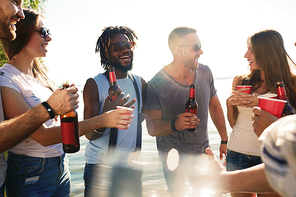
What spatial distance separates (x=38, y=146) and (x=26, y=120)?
0.74 m

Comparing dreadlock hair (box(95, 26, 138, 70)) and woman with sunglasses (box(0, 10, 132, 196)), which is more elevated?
dreadlock hair (box(95, 26, 138, 70))

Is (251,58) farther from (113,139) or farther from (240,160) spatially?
(113,139)

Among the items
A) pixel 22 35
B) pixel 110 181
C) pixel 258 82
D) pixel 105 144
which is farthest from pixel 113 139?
pixel 258 82

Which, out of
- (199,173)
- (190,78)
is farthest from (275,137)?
(190,78)

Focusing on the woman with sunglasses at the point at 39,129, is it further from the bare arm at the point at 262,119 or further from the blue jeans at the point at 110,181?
the bare arm at the point at 262,119

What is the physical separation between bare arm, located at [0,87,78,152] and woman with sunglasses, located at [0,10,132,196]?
1.21ft

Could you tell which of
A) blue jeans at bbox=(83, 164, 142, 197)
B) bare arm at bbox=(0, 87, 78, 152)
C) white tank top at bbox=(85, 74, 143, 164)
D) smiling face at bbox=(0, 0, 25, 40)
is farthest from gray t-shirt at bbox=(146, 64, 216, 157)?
smiling face at bbox=(0, 0, 25, 40)

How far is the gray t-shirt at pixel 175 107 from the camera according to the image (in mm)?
3279

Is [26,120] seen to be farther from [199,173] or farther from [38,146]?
[199,173]

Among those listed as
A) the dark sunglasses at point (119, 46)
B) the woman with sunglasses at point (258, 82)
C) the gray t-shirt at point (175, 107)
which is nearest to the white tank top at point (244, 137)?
the woman with sunglasses at point (258, 82)

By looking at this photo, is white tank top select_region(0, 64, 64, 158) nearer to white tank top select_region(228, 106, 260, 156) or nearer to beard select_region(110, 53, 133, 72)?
beard select_region(110, 53, 133, 72)

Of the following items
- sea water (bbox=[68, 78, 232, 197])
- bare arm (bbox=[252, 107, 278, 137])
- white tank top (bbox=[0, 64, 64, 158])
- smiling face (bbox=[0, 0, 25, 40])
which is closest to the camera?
bare arm (bbox=[252, 107, 278, 137])

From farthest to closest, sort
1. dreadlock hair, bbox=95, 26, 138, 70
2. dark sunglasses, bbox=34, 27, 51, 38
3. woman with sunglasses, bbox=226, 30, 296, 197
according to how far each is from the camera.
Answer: dreadlock hair, bbox=95, 26, 138, 70 → woman with sunglasses, bbox=226, 30, 296, 197 → dark sunglasses, bbox=34, 27, 51, 38

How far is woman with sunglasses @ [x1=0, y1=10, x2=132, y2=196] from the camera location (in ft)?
6.69
